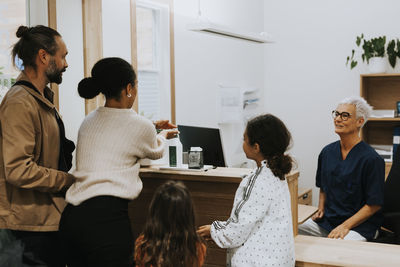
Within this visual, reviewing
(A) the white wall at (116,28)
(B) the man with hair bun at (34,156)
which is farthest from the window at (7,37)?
(B) the man with hair bun at (34,156)

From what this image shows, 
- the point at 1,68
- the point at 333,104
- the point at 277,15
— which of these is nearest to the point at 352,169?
the point at 1,68

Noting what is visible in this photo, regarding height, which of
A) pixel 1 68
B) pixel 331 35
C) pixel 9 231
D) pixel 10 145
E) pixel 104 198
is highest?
pixel 331 35

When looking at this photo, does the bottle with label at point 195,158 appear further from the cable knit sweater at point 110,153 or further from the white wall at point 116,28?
the white wall at point 116,28

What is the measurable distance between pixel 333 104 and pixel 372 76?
61 centimetres

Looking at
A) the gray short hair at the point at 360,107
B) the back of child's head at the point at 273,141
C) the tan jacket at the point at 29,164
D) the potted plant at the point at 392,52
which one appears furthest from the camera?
the potted plant at the point at 392,52

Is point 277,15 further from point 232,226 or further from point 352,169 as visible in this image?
point 232,226

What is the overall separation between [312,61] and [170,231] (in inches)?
166

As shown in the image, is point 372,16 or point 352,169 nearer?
point 352,169

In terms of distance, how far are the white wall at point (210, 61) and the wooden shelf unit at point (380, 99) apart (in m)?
1.24

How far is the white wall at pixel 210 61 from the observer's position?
13.6 ft

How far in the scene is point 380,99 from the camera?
4.95 metres

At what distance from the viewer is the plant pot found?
472 centimetres

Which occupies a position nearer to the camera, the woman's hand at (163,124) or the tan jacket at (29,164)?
the tan jacket at (29,164)

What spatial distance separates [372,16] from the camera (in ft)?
16.6
